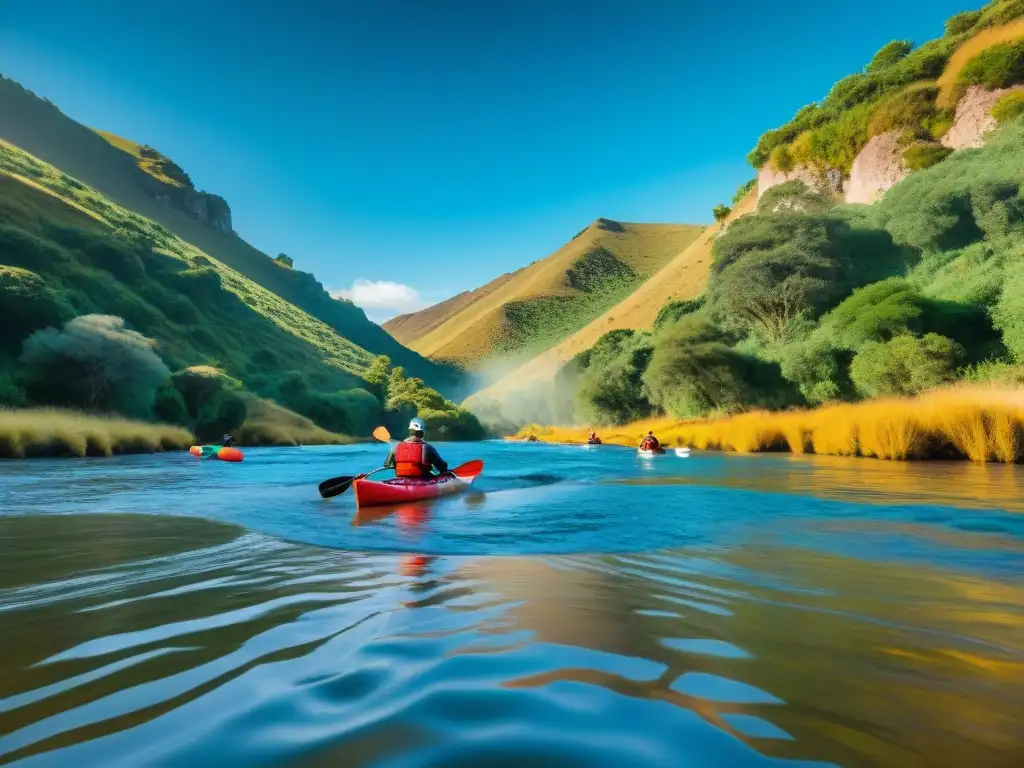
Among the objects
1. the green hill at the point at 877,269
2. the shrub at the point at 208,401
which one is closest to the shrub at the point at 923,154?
the green hill at the point at 877,269

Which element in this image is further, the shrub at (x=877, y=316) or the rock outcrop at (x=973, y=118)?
the rock outcrop at (x=973, y=118)

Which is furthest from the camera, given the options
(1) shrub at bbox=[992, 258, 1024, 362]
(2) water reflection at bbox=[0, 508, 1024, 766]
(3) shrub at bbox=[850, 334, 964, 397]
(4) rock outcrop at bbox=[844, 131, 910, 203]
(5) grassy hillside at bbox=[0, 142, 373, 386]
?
(5) grassy hillside at bbox=[0, 142, 373, 386]

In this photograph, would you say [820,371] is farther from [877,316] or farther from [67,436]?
[67,436]

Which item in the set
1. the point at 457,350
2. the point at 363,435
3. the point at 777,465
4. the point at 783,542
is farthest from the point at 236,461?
A: the point at 457,350

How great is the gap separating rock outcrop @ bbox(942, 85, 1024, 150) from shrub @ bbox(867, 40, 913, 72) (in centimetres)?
1966

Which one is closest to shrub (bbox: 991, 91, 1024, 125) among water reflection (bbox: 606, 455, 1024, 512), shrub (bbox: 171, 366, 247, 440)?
water reflection (bbox: 606, 455, 1024, 512)

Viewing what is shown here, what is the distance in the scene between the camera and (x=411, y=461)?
1125 cm

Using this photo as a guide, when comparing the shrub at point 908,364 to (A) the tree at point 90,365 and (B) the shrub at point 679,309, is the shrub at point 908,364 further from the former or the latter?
(A) the tree at point 90,365

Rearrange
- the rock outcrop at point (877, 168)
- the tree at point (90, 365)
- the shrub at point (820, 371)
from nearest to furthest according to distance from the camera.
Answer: the shrub at point (820, 371)
the tree at point (90, 365)
the rock outcrop at point (877, 168)

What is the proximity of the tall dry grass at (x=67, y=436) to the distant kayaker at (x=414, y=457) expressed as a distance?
72.7 ft

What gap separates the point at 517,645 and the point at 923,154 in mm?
61359

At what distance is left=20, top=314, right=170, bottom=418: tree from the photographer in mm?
34844

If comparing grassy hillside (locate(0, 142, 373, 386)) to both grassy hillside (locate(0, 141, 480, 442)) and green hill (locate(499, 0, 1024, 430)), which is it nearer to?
grassy hillside (locate(0, 141, 480, 442))

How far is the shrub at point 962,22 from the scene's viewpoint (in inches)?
2175
